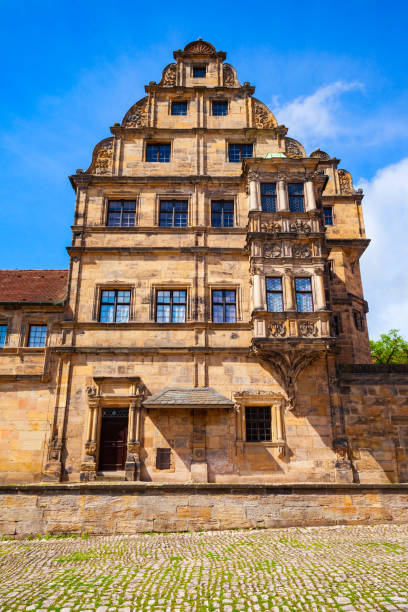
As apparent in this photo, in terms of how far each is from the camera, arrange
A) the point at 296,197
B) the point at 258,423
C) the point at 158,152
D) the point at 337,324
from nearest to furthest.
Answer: the point at 258,423, the point at 296,197, the point at 158,152, the point at 337,324

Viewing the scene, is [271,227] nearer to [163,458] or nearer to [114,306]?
[114,306]

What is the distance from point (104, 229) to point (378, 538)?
16.7 metres

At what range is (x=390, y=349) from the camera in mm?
40031

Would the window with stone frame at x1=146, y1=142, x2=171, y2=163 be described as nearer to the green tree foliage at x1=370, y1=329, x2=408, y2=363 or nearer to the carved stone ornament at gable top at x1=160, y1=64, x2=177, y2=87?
the carved stone ornament at gable top at x1=160, y1=64, x2=177, y2=87

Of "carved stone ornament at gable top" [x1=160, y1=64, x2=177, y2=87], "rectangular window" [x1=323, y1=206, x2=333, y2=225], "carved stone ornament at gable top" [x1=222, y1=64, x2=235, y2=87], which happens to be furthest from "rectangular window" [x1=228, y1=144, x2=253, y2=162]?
"rectangular window" [x1=323, y1=206, x2=333, y2=225]

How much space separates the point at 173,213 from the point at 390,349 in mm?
26682

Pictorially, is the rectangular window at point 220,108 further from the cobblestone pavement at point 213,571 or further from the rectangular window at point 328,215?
the cobblestone pavement at point 213,571

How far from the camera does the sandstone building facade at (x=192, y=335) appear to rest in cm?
1845

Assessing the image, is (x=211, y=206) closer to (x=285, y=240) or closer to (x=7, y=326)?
(x=285, y=240)

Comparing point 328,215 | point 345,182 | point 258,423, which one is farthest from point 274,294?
point 345,182

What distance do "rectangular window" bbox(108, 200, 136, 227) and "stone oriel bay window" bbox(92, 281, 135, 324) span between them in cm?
328

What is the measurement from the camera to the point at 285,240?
2059 cm

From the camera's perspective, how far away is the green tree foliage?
39.1 metres

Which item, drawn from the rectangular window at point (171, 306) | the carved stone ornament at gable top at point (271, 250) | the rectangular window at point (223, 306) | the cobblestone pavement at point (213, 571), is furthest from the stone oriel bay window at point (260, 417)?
the carved stone ornament at gable top at point (271, 250)
